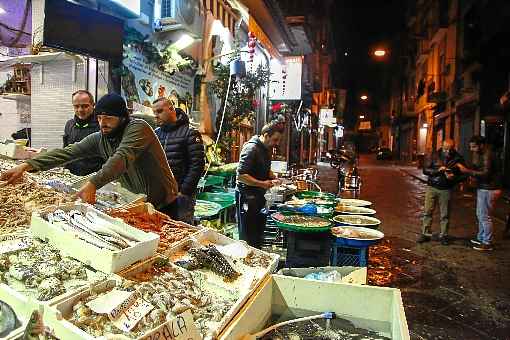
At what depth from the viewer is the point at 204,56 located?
1044 cm

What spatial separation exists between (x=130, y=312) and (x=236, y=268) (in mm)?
1006

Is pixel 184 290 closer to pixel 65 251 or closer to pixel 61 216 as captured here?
pixel 65 251

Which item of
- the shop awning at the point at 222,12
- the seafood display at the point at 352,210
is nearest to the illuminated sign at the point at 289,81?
the shop awning at the point at 222,12

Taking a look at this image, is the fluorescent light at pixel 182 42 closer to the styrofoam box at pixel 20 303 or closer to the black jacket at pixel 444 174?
the black jacket at pixel 444 174

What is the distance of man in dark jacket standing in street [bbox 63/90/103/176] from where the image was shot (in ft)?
17.3

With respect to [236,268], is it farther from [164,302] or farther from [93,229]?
[93,229]

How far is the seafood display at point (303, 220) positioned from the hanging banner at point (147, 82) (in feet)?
12.4

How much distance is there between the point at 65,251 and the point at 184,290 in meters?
0.77

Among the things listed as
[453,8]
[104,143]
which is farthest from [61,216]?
[453,8]

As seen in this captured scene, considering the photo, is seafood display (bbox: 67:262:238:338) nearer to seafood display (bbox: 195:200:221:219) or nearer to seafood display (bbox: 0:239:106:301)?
seafood display (bbox: 0:239:106:301)

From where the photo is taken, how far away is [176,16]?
792 centimetres

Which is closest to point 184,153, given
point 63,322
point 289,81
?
point 63,322

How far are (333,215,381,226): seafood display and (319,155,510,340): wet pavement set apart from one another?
4.22 ft

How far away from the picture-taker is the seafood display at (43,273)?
1.98 meters
